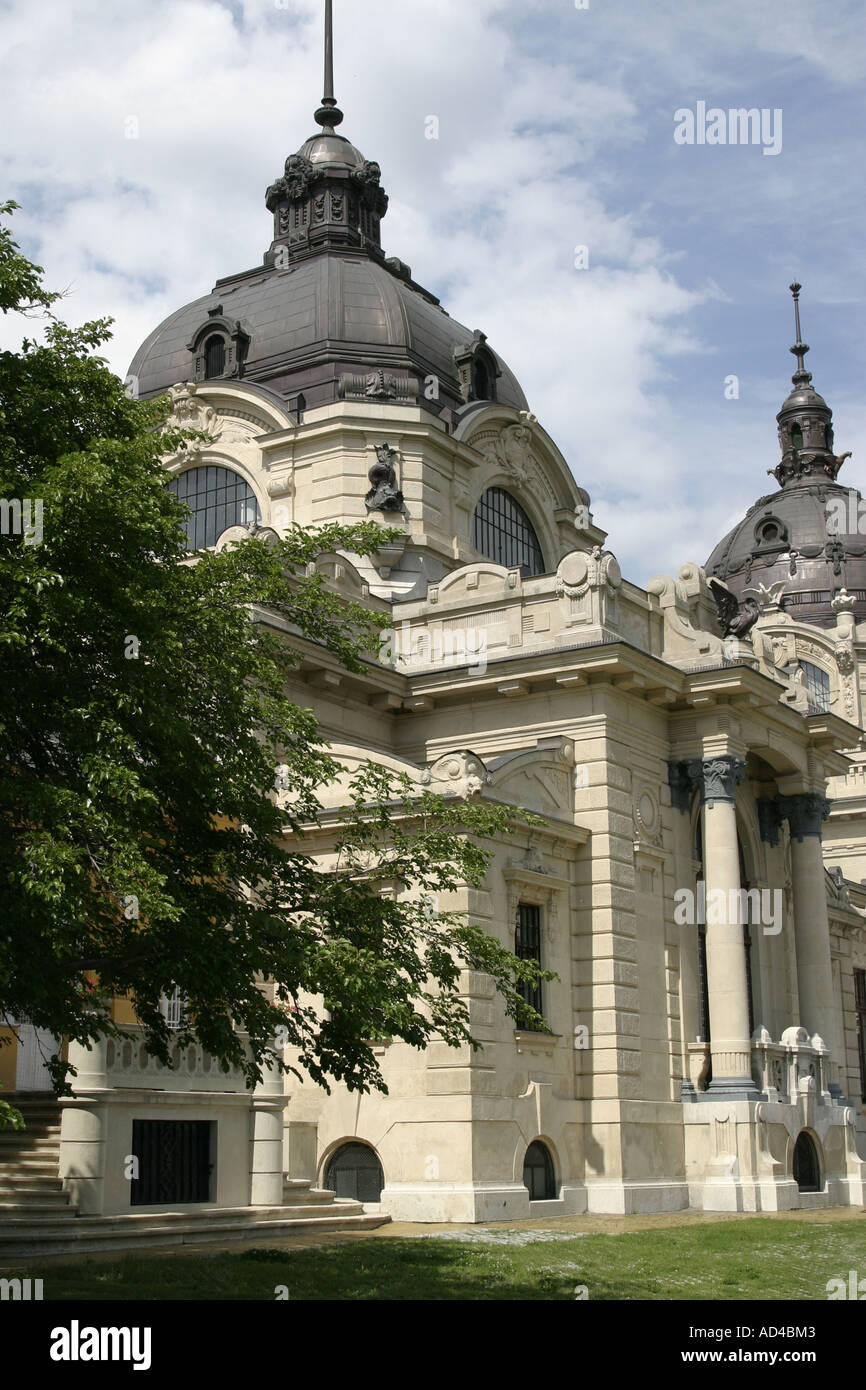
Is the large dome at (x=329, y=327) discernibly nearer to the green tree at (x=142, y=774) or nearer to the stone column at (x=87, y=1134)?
the stone column at (x=87, y=1134)

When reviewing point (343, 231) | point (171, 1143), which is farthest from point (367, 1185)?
point (343, 231)

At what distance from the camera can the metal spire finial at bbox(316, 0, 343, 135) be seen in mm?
46125

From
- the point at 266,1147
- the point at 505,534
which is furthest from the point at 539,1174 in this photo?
the point at 505,534

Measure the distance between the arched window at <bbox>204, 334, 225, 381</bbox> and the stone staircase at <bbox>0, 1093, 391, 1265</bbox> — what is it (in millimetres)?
23011

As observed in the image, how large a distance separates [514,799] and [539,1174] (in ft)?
20.5

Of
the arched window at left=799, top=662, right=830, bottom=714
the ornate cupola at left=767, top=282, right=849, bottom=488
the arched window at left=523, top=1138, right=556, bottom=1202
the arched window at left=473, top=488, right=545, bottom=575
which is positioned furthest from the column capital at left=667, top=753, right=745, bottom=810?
the ornate cupola at left=767, top=282, right=849, bottom=488

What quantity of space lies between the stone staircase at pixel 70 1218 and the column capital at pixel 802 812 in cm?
1654

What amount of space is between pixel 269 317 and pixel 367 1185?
73.9 ft

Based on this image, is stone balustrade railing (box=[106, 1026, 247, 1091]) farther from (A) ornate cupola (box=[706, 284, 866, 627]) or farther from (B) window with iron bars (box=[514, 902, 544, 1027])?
(A) ornate cupola (box=[706, 284, 866, 627])

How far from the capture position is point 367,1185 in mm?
24625

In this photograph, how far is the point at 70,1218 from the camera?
1688 cm
